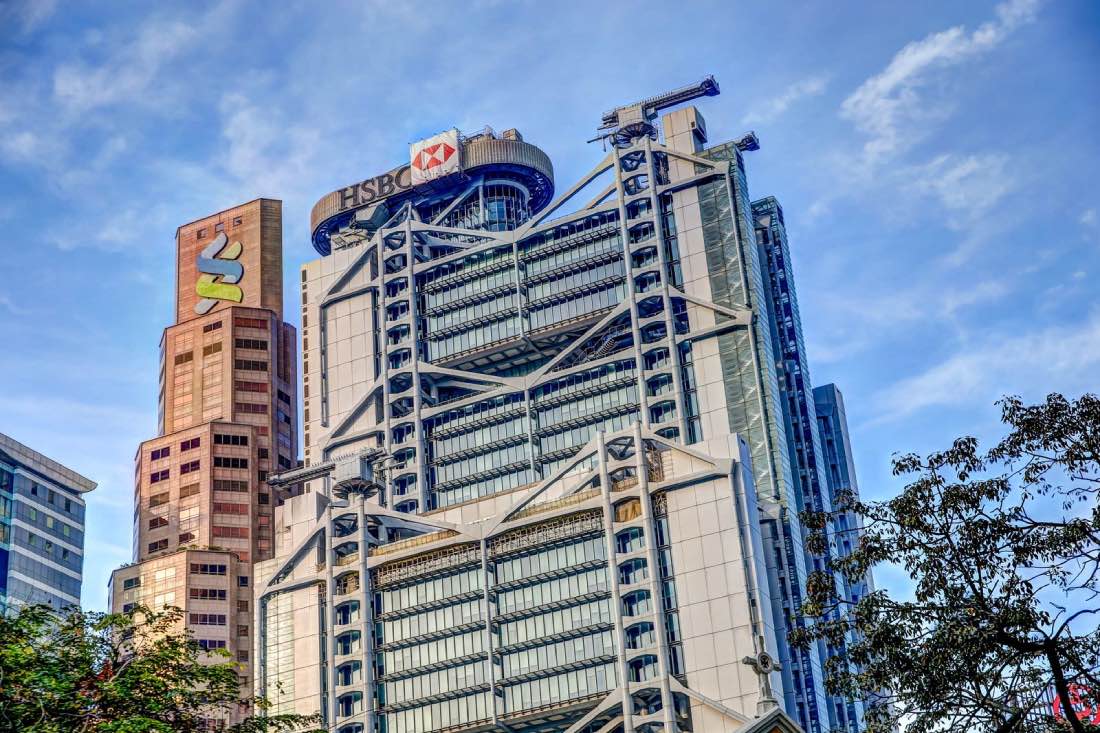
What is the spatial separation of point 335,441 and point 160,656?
12235cm

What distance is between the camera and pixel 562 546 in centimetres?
15812

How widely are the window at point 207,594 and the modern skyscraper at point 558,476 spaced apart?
52.4ft

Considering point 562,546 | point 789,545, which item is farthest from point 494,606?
point 789,545

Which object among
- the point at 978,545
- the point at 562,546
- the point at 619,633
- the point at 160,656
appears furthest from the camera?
the point at 562,546

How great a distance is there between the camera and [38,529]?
18700cm

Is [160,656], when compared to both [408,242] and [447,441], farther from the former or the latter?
[408,242]

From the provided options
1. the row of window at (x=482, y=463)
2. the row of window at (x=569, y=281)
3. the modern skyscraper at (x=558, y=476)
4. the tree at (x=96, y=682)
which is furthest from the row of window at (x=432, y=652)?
the tree at (x=96, y=682)

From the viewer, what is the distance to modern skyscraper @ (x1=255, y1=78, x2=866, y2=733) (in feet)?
488

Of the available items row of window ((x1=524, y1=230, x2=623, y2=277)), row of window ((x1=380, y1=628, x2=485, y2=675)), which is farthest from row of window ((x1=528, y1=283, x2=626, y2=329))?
row of window ((x1=380, y1=628, x2=485, y2=675))

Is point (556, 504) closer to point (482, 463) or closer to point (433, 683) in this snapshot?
point (433, 683)

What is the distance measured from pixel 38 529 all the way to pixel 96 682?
131 m

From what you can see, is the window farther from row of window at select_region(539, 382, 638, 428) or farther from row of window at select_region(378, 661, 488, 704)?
row of window at select_region(539, 382, 638, 428)

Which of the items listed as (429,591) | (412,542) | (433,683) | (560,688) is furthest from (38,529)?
(560,688)

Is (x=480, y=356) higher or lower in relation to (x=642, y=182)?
lower
